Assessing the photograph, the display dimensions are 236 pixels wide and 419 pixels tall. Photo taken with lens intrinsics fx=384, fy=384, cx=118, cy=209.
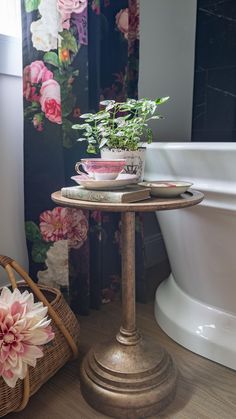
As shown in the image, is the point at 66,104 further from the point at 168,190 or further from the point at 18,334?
the point at 18,334

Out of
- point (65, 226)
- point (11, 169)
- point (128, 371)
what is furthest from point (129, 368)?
Answer: point (11, 169)

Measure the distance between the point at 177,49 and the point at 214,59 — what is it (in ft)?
0.72

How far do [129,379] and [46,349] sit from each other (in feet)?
0.77

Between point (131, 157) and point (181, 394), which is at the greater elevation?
point (131, 157)

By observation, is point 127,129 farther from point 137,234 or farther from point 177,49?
point 177,49

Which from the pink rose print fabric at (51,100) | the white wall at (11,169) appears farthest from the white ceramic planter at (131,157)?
the white wall at (11,169)

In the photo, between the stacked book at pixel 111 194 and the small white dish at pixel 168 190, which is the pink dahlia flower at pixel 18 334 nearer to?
the stacked book at pixel 111 194

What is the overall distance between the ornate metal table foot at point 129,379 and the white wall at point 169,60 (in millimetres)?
1137

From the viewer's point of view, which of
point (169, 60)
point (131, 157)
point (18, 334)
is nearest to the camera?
point (18, 334)

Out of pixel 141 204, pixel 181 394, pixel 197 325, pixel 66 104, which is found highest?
pixel 66 104

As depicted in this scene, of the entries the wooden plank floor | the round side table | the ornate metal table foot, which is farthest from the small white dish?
the wooden plank floor

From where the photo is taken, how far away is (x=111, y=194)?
34.0 inches

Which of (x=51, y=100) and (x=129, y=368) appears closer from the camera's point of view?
(x=129, y=368)

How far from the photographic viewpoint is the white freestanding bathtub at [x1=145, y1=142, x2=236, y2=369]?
1049 millimetres
